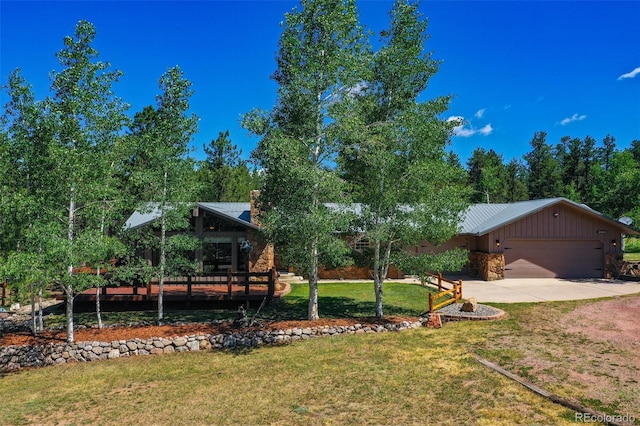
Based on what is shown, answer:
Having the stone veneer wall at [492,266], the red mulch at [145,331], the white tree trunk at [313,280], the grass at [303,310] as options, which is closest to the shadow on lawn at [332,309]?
the grass at [303,310]

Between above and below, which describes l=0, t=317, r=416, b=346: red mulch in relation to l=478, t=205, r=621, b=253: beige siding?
below

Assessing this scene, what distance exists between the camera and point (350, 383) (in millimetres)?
8242

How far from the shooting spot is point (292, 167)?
1129 cm

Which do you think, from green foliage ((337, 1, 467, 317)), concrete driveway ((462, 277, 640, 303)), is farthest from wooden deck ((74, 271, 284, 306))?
concrete driveway ((462, 277, 640, 303))

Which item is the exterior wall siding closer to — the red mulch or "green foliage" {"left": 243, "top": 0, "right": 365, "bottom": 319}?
the red mulch

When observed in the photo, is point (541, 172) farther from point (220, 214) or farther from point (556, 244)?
point (220, 214)

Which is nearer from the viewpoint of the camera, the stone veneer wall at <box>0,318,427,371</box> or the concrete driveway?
the stone veneer wall at <box>0,318,427,371</box>

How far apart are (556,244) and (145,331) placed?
2061 centimetres

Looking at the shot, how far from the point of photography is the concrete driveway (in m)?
16.6

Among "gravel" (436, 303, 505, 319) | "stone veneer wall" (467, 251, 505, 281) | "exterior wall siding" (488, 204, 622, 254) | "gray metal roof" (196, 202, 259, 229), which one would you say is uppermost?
"gray metal roof" (196, 202, 259, 229)

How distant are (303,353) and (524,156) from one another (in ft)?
236

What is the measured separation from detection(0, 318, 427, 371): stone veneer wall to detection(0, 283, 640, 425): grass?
45cm

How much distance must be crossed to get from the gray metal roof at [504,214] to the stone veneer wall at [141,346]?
11.3 meters

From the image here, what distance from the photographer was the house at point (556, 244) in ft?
73.5
